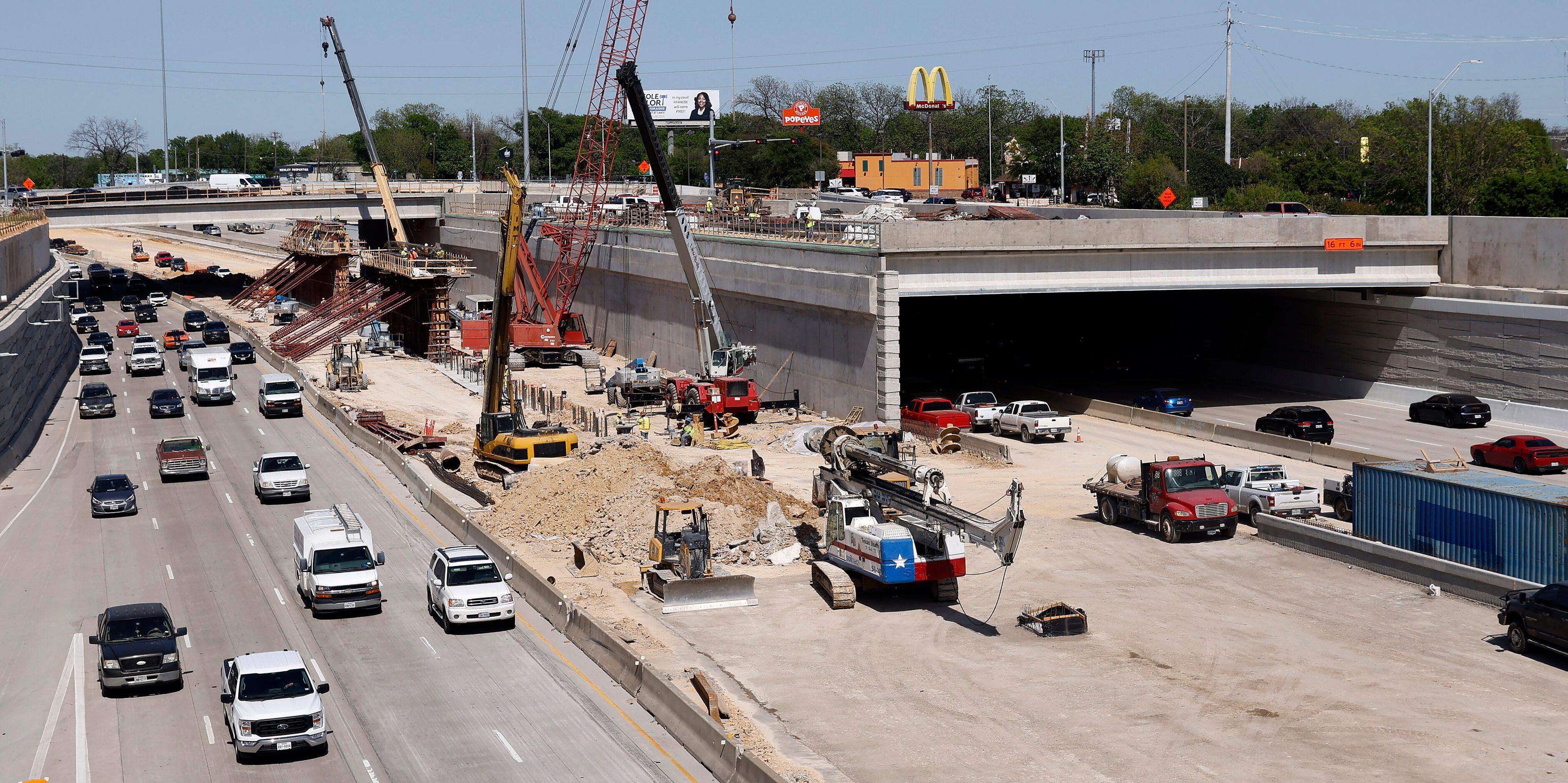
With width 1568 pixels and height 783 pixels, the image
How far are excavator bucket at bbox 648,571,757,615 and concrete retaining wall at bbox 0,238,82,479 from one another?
30979 mm

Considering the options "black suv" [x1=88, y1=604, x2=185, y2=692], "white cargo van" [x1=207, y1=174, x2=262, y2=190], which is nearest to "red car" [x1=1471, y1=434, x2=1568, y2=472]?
"black suv" [x1=88, y1=604, x2=185, y2=692]

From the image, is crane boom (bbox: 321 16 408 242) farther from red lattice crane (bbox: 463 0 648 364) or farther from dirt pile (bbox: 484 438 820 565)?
dirt pile (bbox: 484 438 820 565)

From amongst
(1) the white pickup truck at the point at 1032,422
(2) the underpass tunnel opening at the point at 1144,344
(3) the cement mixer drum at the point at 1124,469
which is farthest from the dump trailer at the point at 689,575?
(2) the underpass tunnel opening at the point at 1144,344

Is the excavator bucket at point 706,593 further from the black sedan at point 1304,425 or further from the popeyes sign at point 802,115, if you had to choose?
the popeyes sign at point 802,115

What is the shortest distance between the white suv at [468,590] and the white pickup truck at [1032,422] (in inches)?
1084

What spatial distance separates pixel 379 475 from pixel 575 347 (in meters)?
35.7

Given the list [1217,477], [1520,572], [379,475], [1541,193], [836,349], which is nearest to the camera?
[1520,572]

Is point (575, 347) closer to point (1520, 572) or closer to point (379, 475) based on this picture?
point (379, 475)

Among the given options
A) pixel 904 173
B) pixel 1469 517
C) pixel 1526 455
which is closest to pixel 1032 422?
pixel 1526 455

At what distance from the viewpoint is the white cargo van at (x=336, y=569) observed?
3238 cm

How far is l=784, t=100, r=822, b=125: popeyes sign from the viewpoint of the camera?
165625 millimetres

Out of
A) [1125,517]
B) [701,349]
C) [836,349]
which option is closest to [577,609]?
[1125,517]

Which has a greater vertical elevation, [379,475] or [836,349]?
[836,349]

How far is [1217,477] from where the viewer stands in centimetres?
3953
